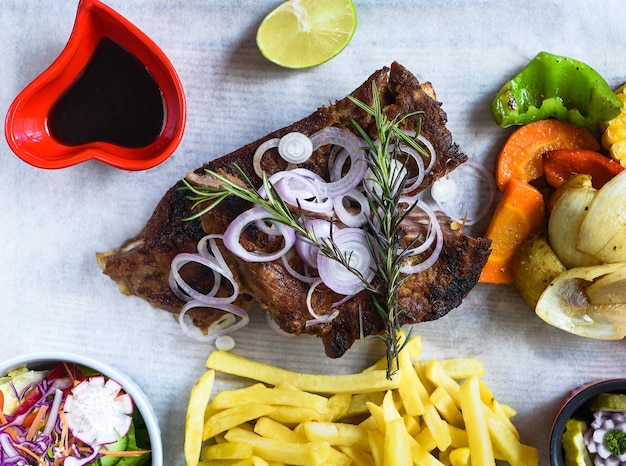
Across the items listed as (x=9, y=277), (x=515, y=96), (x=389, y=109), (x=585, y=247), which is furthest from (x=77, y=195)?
(x=585, y=247)

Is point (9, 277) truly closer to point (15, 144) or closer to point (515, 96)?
point (15, 144)

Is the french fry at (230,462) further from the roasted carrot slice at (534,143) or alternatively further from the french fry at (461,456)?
the roasted carrot slice at (534,143)

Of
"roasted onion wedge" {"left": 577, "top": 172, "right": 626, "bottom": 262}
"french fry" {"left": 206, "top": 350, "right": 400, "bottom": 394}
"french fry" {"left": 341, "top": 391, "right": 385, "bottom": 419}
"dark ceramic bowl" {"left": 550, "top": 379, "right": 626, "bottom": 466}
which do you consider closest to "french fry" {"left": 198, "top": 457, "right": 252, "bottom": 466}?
"french fry" {"left": 206, "top": 350, "right": 400, "bottom": 394}

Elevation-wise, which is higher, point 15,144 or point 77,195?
point 15,144

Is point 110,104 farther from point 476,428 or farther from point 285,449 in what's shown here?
point 476,428

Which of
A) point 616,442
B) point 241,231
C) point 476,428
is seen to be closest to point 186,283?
point 241,231

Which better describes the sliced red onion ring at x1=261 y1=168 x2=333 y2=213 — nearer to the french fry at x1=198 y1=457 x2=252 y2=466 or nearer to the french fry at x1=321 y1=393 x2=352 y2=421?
the french fry at x1=321 y1=393 x2=352 y2=421
